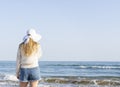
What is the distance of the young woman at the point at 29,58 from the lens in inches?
275

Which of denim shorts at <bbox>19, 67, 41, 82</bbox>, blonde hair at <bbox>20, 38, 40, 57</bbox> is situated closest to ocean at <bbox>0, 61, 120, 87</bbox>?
denim shorts at <bbox>19, 67, 41, 82</bbox>

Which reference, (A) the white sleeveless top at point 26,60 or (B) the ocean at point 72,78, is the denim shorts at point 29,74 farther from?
(B) the ocean at point 72,78

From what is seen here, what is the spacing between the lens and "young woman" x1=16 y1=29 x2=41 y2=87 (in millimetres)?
6992

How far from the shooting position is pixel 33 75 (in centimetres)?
705

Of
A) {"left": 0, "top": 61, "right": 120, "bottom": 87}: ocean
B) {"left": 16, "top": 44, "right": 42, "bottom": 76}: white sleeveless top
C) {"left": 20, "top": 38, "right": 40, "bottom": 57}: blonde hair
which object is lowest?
{"left": 0, "top": 61, "right": 120, "bottom": 87}: ocean

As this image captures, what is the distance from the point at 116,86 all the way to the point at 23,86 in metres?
11.8

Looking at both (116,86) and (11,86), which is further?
(116,86)

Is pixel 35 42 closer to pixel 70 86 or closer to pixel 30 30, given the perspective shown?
pixel 30 30

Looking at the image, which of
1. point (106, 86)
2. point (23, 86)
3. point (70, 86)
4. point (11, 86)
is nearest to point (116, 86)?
point (106, 86)

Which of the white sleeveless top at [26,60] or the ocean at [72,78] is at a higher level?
the white sleeveless top at [26,60]

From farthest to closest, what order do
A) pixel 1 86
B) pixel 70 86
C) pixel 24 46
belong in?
pixel 70 86, pixel 1 86, pixel 24 46

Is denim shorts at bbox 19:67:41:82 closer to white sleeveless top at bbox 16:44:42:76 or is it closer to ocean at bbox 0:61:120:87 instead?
white sleeveless top at bbox 16:44:42:76

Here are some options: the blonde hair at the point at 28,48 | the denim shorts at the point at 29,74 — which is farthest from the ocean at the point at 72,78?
the blonde hair at the point at 28,48

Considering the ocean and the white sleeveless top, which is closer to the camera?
the white sleeveless top
